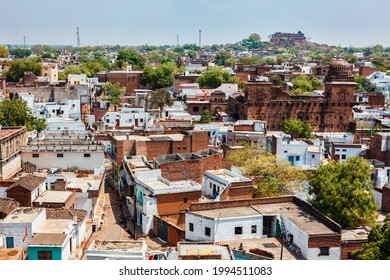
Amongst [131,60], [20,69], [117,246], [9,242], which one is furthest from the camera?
[131,60]

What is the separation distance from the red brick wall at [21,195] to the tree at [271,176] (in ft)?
19.6

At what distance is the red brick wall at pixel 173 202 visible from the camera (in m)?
13.1

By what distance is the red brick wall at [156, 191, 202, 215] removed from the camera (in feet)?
43.0

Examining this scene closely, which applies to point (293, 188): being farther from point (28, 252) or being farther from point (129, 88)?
point (129, 88)

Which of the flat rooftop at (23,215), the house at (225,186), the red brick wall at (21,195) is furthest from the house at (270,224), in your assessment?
the red brick wall at (21,195)

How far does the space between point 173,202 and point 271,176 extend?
326 centimetres

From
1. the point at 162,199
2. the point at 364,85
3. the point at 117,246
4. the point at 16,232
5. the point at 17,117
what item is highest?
the point at 364,85

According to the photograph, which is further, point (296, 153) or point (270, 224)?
point (296, 153)

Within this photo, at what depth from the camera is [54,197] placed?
1307 cm

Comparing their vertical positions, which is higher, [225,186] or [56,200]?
[225,186]

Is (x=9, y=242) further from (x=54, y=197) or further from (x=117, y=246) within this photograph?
(x=117, y=246)

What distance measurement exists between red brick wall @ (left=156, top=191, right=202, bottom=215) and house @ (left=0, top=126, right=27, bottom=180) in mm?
5316

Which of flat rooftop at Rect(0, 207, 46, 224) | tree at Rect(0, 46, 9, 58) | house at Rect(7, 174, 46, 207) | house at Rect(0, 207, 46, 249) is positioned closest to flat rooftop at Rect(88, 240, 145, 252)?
house at Rect(0, 207, 46, 249)

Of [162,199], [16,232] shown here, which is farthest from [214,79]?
[16,232]
